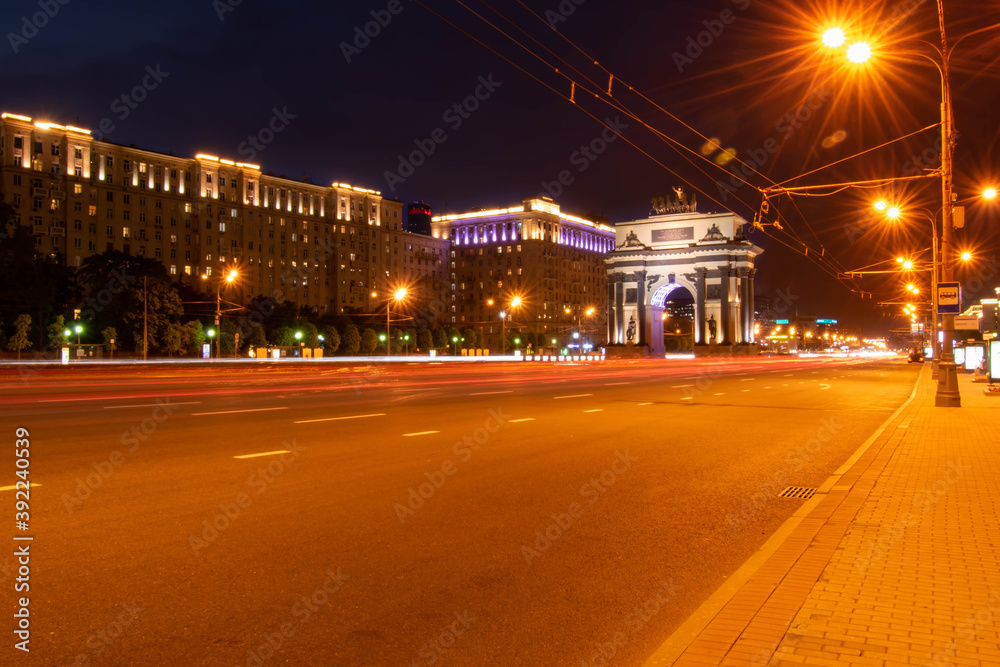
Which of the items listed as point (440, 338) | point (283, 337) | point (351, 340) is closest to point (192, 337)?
point (283, 337)

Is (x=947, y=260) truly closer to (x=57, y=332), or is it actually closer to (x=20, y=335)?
(x=20, y=335)

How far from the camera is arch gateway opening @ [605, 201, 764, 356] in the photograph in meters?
95.3

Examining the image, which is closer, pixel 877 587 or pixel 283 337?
pixel 877 587

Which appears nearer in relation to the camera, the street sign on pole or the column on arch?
the street sign on pole

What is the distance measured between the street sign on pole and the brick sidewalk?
12.3m

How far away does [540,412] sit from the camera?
1772cm

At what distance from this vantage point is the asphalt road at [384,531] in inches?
172

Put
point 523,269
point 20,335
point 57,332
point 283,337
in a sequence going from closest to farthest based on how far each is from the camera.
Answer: point 20,335
point 57,332
point 283,337
point 523,269

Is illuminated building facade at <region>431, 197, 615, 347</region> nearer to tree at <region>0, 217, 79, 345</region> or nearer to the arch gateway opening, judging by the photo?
the arch gateway opening

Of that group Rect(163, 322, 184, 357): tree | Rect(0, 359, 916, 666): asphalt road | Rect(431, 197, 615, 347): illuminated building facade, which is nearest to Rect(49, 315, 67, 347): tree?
Rect(163, 322, 184, 357): tree

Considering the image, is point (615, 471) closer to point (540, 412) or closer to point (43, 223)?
point (540, 412)

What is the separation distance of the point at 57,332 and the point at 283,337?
1080 inches

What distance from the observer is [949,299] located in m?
19.7

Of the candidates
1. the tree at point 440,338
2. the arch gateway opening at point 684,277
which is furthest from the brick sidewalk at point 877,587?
the tree at point 440,338
